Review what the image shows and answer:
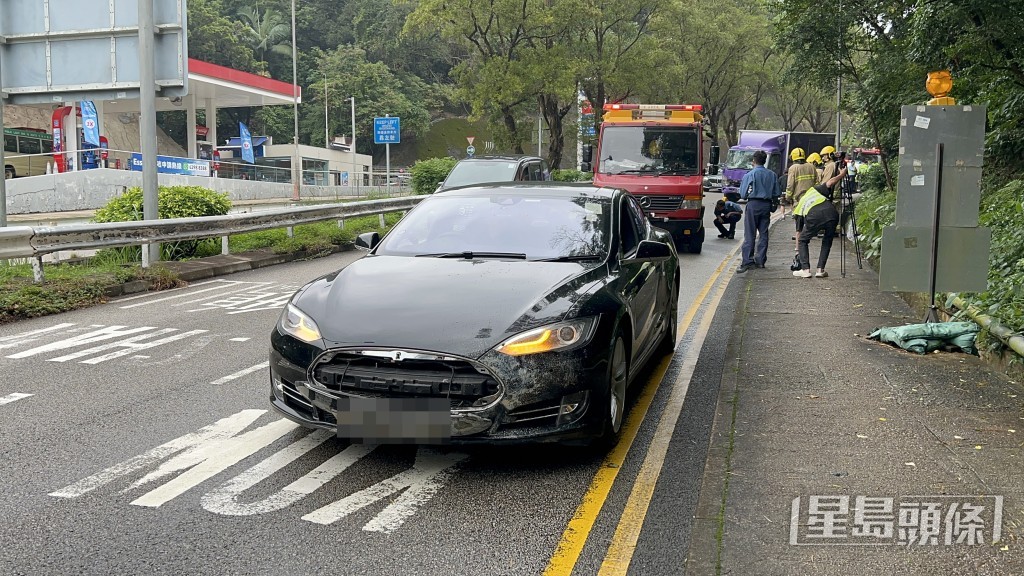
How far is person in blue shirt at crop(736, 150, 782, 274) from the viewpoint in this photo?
14.6 metres

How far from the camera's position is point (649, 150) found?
18812 mm

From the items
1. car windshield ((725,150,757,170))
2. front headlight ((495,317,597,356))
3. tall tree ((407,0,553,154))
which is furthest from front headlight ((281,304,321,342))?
car windshield ((725,150,757,170))

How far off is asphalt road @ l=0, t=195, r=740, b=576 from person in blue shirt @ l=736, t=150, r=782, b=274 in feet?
24.2

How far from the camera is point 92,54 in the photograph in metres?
14.5

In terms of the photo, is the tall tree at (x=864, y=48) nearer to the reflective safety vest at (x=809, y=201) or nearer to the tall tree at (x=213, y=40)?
the reflective safety vest at (x=809, y=201)

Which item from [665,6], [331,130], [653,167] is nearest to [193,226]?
[653,167]

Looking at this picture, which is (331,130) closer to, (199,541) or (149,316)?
(149,316)

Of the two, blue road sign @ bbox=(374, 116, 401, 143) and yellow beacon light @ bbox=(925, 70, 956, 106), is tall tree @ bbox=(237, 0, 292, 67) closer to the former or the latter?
blue road sign @ bbox=(374, 116, 401, 143)

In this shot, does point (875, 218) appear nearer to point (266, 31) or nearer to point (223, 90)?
point (223, 90)

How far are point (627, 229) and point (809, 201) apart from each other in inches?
272

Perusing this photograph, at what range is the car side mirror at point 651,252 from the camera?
265 inches

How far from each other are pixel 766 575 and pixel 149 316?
7.99 meters

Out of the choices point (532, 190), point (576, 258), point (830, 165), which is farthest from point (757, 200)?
point (576, 258)

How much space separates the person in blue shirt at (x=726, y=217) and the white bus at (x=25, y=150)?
A: 2791 cm
